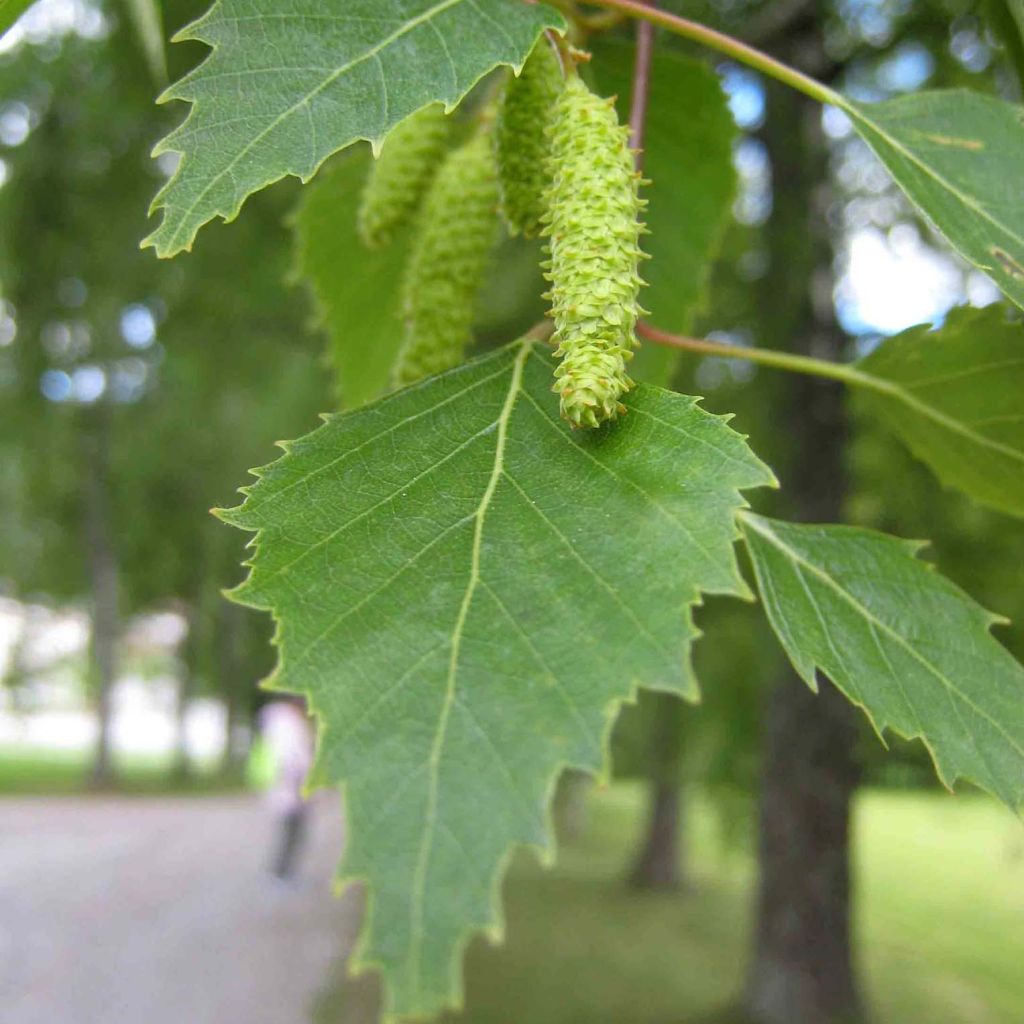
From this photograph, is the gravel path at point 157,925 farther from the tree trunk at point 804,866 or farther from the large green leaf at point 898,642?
the large green leaf at point 898,642

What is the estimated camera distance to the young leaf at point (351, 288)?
134cm

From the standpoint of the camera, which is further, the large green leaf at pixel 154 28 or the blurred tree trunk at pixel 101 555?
the blurred tree trunk at pixel 101 555

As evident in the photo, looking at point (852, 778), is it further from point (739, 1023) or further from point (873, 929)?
point (873, 929)

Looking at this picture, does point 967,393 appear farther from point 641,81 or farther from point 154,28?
point 154,28

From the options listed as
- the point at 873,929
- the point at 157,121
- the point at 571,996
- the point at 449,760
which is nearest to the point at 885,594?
the point at 449,760

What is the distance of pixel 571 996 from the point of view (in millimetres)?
7621

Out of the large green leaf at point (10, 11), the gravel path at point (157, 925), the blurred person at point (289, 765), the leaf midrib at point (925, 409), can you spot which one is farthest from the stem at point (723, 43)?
the blurred person at point (289, 765)

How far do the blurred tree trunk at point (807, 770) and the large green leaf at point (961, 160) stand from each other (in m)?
4.64

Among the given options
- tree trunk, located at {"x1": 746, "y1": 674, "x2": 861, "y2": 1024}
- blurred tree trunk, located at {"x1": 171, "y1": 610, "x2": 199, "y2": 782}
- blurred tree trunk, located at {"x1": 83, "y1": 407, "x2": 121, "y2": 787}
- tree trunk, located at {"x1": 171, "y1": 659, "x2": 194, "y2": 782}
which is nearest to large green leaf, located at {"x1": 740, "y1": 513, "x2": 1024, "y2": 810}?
tree trunk, located at {"x1": 746, "y1": 674, "x2": 861, "y2": 1024}

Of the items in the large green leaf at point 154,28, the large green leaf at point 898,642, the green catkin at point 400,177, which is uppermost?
the large green leaf at point 154,28

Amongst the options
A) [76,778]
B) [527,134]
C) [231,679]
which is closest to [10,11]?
[527,134]

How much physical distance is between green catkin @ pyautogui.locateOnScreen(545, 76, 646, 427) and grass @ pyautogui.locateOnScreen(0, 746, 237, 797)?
1857 centimetres

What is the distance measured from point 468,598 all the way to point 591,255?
0.27 metres

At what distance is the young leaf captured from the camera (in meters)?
1.34
